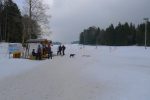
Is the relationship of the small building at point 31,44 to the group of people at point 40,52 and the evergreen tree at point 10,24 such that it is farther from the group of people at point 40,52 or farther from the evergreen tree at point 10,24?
the evergreen tree at point 10,24

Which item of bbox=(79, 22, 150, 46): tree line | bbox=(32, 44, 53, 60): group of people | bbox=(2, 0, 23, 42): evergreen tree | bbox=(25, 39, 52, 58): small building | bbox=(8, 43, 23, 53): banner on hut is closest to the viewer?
bbox=(8, 43, 23, 53): banner on hut

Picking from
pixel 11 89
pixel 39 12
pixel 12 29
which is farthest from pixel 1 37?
pixel 11 89

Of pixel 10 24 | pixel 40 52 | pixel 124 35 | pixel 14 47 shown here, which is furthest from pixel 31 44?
pixel 124 35

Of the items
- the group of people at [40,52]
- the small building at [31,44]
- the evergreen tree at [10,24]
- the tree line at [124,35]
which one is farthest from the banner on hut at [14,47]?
the tree line at [124,35]

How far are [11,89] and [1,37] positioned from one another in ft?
215

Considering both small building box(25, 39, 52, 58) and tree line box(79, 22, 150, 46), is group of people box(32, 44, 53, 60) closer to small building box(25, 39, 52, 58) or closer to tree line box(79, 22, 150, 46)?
small building box(25, 39, 52, 58)

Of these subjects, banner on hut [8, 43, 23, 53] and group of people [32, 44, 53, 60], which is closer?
banner on hut [8, 43, 23, 53]

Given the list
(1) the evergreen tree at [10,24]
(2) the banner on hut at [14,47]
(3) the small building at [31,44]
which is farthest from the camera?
(1) the evergreen tree at [10,24]

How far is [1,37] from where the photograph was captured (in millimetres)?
74562

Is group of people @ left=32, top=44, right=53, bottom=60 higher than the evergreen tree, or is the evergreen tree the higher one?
the evergreen tree

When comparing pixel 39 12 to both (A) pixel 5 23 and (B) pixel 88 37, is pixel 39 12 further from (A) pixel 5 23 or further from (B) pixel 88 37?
(B) pixel 88 37

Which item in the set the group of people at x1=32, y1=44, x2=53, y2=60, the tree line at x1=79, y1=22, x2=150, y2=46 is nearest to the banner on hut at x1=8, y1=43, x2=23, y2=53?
the group of people at x1=32, y1=44, x2=53, y2=60

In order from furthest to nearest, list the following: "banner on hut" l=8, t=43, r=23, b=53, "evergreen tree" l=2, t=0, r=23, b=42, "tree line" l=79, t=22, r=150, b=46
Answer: "tree line" l=79, t=22, r=150, b=46
"evergreen tree" l=2, t=0, r=23, b=42
"banner on hut" l=8, t=43, r=23, b=53

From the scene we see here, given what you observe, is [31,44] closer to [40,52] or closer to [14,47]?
[14,47]
